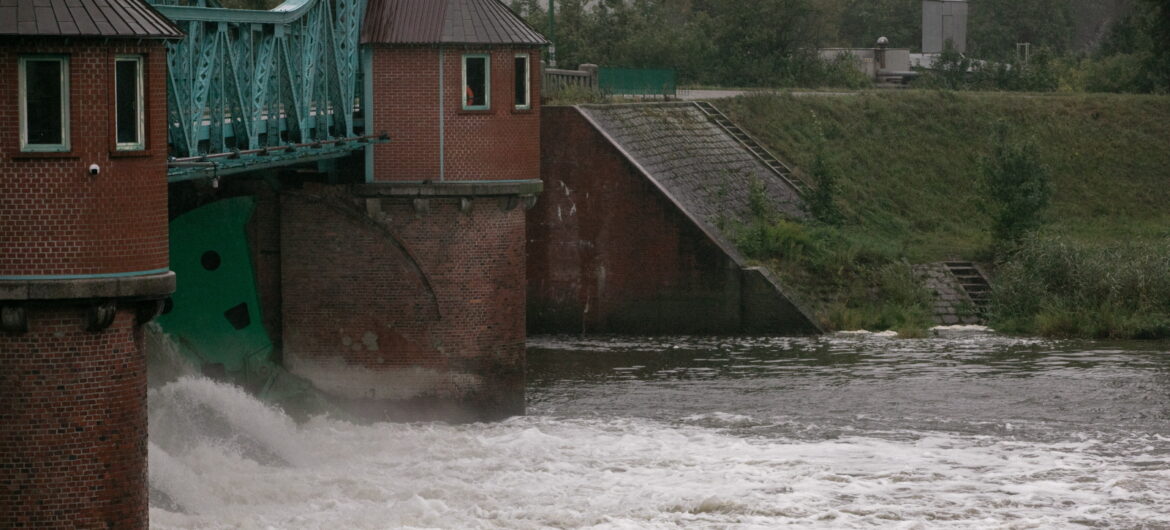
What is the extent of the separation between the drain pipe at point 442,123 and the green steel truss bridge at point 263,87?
1.12 meters

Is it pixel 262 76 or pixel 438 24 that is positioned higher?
pixel 438 24

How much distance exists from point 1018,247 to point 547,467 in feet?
69.0

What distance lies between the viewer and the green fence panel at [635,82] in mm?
47812

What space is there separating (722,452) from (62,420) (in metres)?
11.9

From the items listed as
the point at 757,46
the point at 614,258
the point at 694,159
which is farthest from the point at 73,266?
the point at 757,46

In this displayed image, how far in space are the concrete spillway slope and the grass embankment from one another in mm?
1581

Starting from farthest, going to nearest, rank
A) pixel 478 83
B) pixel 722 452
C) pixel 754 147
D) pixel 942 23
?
pixel 942 23 < pixel 754 147 < pixel 478 83 < pixel 722 452

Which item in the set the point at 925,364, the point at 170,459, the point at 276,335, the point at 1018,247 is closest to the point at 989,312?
the point at 1018,247

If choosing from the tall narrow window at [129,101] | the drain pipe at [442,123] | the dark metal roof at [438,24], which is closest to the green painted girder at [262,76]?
the dark metal roof at [438,24]

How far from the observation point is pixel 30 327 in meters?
16.7

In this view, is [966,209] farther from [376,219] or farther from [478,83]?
[376,219]

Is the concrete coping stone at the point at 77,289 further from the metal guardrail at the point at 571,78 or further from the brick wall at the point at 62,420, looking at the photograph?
the metal guardrail at the point at 571,78

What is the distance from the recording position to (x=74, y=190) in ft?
56.2

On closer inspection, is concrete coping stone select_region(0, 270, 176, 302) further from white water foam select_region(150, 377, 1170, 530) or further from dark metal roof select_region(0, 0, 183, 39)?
white water foam select_region(150, 377, 1170, 530)
